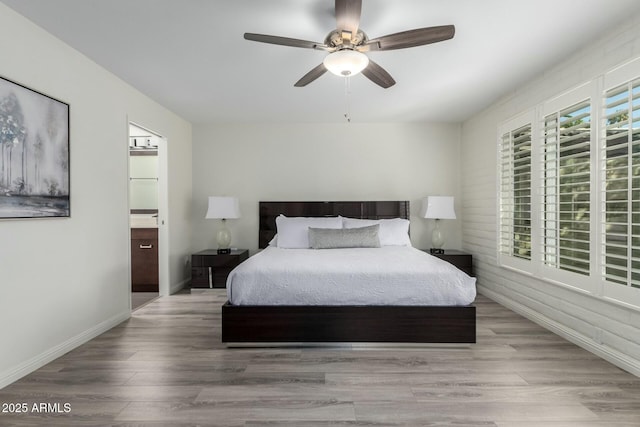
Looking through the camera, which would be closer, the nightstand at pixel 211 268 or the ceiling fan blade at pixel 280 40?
the ceiling fan blade at pixel 280 40

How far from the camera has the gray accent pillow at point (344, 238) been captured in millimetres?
3914

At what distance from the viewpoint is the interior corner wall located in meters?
2.29

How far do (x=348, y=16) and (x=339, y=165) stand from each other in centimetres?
317

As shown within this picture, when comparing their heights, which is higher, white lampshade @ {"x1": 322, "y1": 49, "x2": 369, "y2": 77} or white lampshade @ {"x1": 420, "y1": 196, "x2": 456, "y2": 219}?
white lampshade @ {"x1": 322, "y1": 49, "x2": 369, "y2": 77}

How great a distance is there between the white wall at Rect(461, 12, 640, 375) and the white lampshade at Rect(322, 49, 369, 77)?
6.16 ft

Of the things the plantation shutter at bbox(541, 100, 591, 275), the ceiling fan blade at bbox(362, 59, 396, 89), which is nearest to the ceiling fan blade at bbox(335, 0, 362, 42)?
the ceiling fan blade at bbox(362, 59, 396, 89)

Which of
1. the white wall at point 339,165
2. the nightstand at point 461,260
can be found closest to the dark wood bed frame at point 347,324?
the nightstand at point 461,260

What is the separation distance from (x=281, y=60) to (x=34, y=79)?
1.84m

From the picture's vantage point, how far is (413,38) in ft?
7.09

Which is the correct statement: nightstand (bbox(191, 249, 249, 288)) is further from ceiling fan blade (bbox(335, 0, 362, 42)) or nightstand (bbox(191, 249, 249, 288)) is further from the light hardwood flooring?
ceiling fan blade (bbox(335, 0, 362, 42))

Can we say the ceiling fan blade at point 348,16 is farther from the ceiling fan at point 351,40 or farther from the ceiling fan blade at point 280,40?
the ceiling fan blade at point 280,40

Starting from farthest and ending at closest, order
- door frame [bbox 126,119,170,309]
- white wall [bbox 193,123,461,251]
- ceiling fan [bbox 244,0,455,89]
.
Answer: white wall [bbox 193,123,461,251]
door frame [bbox 126,119,170,309]
ceiling fan [bbox 244,0,455,89]

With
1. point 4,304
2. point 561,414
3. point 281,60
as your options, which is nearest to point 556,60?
point 281,60

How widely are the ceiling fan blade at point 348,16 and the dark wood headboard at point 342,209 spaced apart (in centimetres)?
298
